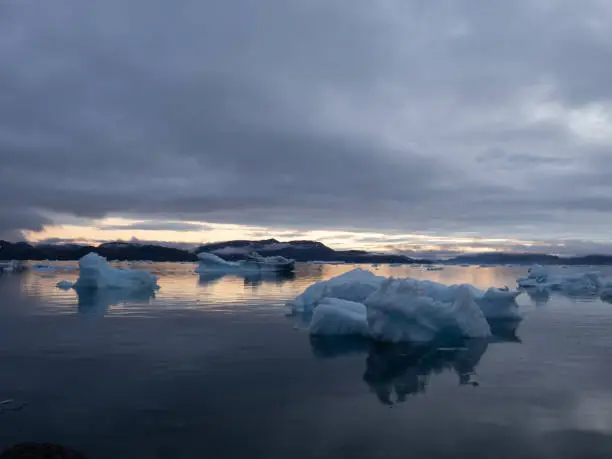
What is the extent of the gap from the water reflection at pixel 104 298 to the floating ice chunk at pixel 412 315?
36.5 ft

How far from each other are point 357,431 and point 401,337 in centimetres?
780

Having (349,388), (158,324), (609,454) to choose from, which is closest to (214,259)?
(158,324)

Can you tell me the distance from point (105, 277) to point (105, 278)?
0.20 feet

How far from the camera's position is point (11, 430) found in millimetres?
7477

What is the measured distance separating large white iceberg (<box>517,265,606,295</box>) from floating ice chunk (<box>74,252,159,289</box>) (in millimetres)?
26817

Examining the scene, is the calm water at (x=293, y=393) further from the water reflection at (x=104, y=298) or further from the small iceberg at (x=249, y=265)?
the small iceberg at (x=249, y=265)

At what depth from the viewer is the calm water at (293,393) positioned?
7250mm

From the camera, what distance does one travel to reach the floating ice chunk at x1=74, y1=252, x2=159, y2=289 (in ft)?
107

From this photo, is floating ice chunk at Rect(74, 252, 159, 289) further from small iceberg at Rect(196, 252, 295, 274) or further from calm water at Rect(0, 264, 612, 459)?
small iceberg at Rect(196, 252, 295, 274)

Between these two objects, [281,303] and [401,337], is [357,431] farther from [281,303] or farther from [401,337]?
[281,303]

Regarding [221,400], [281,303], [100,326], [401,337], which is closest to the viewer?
[221,400]

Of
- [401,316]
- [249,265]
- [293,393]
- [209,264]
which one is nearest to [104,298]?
[401,316]

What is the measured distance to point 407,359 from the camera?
12992 mm

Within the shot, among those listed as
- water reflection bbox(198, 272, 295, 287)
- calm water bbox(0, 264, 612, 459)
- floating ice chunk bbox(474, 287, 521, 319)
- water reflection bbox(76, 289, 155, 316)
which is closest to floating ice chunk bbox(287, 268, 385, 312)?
floating ice chunk bbox(474, 287, 521, 319)
